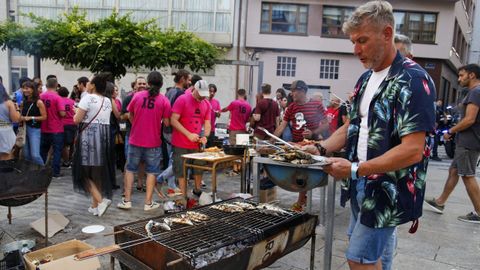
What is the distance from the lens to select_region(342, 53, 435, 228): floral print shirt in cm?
202

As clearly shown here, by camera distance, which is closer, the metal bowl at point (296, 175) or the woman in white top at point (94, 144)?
the metal bowl at point (296, 175)

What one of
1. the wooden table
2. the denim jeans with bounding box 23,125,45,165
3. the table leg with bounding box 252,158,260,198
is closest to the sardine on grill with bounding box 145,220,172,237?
the table leg with bounding box 252,158,260,198

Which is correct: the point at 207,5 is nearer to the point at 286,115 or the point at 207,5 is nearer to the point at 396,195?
the point at 286,115

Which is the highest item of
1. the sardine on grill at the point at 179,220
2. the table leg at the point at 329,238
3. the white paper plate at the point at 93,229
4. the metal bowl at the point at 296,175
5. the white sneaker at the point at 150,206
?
the metal bowl at the point at 296,175

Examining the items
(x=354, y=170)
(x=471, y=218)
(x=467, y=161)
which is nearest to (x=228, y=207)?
(x=354, y=170)

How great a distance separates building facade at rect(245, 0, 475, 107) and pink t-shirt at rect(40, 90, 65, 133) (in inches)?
588

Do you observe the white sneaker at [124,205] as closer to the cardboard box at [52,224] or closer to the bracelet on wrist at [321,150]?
the cardboard box at [52,224]

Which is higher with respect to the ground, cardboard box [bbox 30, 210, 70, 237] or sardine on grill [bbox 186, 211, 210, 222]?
sardine on grill [bbox 186, 211, 210, 222]

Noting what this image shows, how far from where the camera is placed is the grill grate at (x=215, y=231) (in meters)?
2.46

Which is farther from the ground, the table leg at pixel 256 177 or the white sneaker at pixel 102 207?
the table leg at pixel 256 177

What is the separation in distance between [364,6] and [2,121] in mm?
4942

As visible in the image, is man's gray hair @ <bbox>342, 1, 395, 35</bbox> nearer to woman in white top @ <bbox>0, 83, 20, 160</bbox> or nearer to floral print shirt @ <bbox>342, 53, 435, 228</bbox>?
floral print shirt @ <bbox>342, 53, 435, 228</bbox>

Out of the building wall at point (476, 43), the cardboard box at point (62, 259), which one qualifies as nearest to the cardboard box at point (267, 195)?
the cardboard box at point (62, 259)

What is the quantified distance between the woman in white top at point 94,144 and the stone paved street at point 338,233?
0.43 metres
